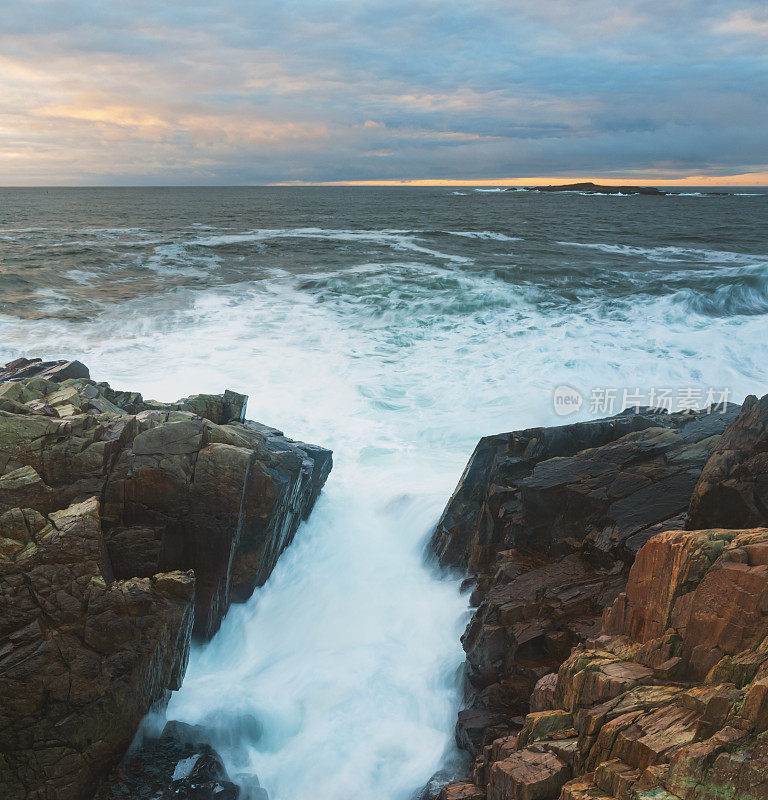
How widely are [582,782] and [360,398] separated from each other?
13242 millimetres

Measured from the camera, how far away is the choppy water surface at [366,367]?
24.1ft

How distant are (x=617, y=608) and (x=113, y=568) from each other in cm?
575

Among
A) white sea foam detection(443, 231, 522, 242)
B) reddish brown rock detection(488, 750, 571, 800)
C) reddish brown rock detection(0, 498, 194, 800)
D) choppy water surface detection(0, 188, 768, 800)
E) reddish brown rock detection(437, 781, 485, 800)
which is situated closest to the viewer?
reddish brown rock detection(488, 750, 571, 800)

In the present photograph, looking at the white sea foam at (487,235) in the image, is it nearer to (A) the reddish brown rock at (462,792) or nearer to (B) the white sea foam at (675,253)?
(B) the white sea foam at (675,253)

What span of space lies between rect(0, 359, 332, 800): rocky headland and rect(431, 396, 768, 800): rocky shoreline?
9.90 ft

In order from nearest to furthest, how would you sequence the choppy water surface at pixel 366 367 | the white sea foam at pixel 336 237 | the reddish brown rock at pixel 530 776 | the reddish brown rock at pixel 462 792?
the reddish brown rock at pixel 530 776 < the reddish brown rock at pixel 462 792 < the choppy water surface at pixel 366 367 < the white sea foam at pixel 336 237

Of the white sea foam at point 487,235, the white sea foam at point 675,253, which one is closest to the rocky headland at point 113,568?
the white sea foam at point 675,253

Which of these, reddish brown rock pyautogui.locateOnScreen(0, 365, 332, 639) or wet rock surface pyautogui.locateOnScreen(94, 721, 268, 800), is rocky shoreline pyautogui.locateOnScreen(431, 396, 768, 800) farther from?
reddish brown rock pyautogui.locateOnScreen(0, 365, 332, 639)

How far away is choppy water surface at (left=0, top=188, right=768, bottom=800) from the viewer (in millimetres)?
7348

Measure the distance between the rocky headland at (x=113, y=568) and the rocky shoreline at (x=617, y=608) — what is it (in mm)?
3016

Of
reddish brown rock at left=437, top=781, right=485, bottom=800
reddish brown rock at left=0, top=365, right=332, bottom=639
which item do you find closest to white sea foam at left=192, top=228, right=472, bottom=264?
reddish brown rock at left=0, top=365, right=332, bottom=639

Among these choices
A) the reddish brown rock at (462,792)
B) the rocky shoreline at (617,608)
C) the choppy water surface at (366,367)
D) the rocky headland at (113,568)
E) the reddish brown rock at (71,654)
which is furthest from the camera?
the choppy water surface at (366,367)

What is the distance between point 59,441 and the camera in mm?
7602

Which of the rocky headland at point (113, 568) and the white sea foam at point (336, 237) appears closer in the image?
the rocky headland at point (113, 568)
